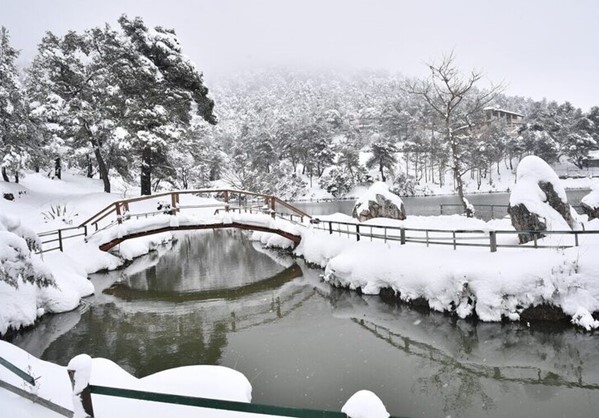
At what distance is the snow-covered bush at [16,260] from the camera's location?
1003 cm

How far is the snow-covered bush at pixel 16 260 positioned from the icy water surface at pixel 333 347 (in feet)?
6.34

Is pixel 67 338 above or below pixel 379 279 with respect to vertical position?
below

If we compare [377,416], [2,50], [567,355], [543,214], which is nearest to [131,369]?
[377,416]

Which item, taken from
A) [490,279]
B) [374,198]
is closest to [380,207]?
[374,198]

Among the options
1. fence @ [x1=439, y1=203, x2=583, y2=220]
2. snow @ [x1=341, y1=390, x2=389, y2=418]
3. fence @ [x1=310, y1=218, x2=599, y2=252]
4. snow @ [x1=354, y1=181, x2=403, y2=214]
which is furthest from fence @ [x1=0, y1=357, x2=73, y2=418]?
fence @ [x1=439, y1=203, x2=583, y2=220]

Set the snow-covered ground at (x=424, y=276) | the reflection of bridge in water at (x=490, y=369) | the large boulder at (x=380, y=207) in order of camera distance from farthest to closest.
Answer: the large boulder at (x=380, y=207) < the snow-covered ground at (x=424, y=276) < the reflection of bridge in water at (x=490, y=369)

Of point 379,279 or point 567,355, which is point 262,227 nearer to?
point 379,279

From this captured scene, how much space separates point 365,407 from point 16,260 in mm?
11238

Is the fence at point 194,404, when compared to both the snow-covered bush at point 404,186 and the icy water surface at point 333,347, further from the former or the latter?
the snow-covered bush at point 404,186

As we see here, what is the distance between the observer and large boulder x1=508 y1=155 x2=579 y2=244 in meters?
13.6

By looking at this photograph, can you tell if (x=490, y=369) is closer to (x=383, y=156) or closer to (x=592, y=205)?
(x=592, y=205)

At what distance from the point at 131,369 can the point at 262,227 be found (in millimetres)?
11628

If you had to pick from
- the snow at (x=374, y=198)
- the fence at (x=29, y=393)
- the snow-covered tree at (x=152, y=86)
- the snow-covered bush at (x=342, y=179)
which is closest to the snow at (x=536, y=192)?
the snow at (x=374, y=198)

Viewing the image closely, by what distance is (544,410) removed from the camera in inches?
269
